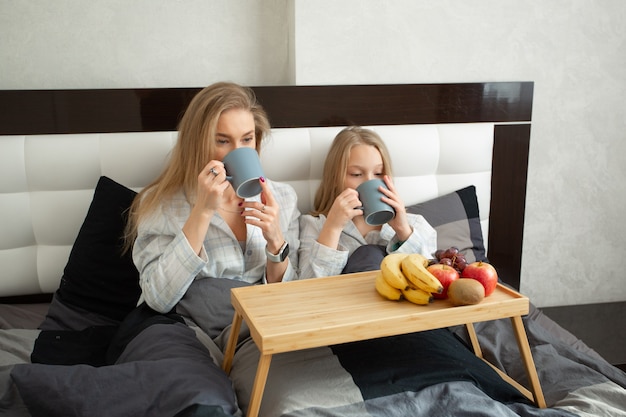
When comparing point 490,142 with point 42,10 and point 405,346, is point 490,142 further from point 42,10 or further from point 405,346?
point 42,10

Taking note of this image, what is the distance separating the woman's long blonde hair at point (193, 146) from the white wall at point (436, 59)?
0.42 m

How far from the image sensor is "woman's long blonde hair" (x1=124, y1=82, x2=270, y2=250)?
5.57 ft

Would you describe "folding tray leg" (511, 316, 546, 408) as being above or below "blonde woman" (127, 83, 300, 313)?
below

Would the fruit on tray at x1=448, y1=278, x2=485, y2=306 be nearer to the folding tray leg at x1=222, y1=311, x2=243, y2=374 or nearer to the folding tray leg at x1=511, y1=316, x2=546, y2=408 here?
the folding tray leg at x1=511, y1=316, x2=546, y2=408

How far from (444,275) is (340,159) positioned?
2.31 ft

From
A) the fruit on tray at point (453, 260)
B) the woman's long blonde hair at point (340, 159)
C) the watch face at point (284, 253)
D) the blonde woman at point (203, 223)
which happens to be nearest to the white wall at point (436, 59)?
the woman's long blonde hair at point (340, 159)

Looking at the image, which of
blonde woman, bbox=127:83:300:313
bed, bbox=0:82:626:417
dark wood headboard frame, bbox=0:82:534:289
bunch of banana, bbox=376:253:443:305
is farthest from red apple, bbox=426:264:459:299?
dark wood headboard frame, bbox=0:82:534:289

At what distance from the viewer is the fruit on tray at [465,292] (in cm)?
130

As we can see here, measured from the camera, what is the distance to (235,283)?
168 centimetres

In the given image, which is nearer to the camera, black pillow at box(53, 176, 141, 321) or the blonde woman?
the blonde woman

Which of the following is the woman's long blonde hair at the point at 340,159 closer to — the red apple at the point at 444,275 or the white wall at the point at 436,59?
the white wall at the point at 436,59

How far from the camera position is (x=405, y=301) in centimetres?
137

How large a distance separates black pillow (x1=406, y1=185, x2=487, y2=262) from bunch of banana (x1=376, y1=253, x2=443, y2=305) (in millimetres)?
752

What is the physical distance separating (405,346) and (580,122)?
153 centimetres
